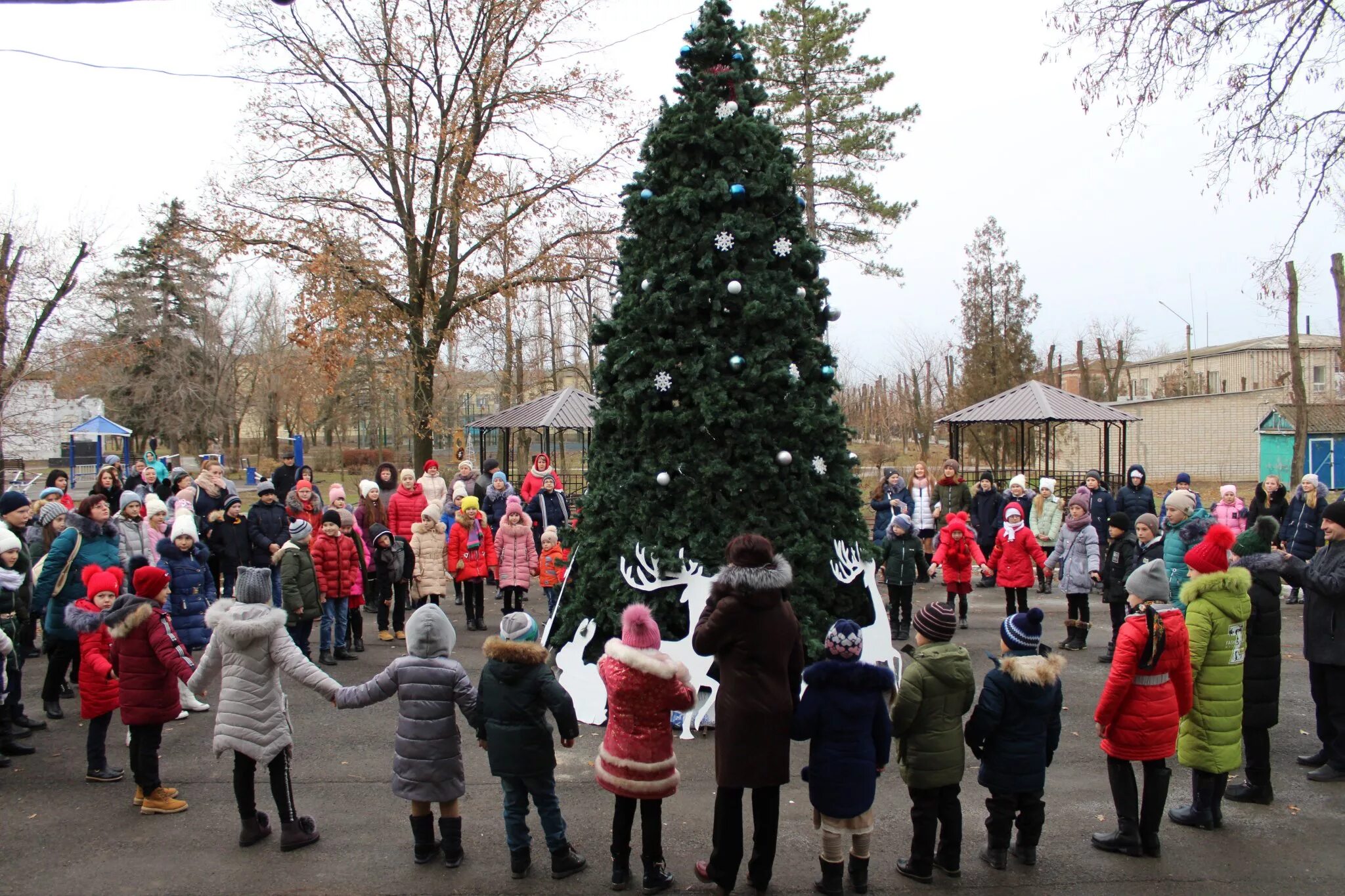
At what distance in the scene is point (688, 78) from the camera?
7.33 m

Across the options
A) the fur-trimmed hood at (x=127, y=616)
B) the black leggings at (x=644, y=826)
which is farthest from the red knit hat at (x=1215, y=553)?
the fur-trimmed hood at (x=127, y=616)

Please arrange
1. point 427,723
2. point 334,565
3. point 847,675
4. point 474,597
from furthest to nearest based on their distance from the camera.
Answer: point 474,597 → point 334,565 → point 427,723 → point 847,675

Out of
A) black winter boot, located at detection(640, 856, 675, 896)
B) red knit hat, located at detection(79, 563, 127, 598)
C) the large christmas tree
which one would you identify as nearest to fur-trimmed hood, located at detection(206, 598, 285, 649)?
red knit hat, located at detection(79, 563, 127, 598)

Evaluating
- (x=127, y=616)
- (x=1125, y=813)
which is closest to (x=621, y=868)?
(x=1125, y=813)

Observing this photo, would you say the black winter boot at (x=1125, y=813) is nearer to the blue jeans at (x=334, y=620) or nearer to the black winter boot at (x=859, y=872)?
the black winter boot at (x=859, y=872)

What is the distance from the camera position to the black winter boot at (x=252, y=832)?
4.97 m

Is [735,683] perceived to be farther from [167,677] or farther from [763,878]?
[167,677]

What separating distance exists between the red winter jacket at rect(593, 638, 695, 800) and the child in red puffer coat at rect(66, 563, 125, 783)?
3639 mm

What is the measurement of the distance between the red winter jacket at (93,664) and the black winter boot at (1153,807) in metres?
6.19

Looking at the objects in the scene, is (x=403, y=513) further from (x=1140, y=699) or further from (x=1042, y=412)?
(x=1042, y=412)

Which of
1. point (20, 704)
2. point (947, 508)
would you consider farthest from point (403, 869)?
point (947, 508)

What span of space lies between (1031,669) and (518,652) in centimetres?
255

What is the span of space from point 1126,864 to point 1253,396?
39.2 metres

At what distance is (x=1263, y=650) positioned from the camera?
18.5 ft
